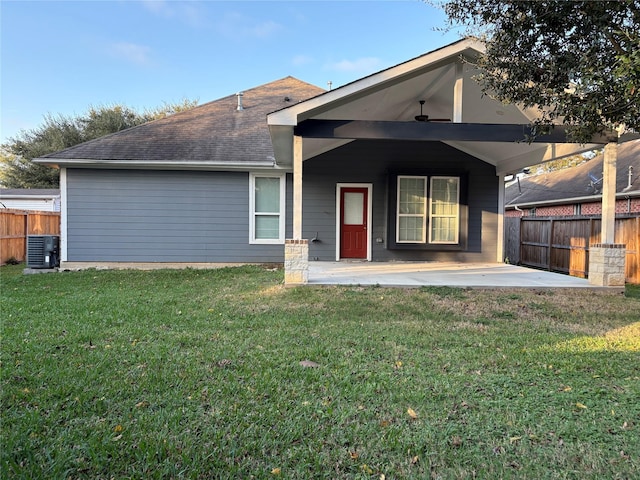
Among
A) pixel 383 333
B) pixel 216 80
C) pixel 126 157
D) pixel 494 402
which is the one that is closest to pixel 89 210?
pixel 126 157

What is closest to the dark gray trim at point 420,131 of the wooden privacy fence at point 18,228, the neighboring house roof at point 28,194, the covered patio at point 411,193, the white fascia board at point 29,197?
the covered patio at point 411,193

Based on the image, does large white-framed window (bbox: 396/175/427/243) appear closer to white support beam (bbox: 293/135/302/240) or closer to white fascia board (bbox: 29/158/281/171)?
white fascia board (bbox: 29/158/281/171)

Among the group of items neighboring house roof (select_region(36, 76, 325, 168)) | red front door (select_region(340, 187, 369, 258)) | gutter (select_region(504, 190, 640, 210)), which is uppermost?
neighboring house roof (select_region(36, 76, 325, 168))

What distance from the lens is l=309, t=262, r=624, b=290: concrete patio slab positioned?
6.67 m

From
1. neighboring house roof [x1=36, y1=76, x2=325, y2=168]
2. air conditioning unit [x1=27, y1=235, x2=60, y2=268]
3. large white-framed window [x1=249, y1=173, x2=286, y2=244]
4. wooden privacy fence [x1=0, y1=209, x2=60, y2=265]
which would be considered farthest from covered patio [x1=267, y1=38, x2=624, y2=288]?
wooden privacy fence [x1=0, y1=209, x2=60, y2=265]

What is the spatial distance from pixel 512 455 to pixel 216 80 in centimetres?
2633

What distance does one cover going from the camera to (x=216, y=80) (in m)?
24.1

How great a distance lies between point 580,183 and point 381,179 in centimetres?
919

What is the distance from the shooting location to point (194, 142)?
9930 mm

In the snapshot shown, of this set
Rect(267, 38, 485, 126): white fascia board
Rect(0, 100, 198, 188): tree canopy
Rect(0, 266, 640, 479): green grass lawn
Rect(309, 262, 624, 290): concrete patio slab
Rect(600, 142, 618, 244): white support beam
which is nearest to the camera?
Rect(0, 266, 640, 479): green grass lawn

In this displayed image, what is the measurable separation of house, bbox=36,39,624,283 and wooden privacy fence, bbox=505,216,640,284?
6.88 feet

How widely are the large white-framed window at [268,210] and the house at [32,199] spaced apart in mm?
14174

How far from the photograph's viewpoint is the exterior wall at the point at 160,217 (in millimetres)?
9359

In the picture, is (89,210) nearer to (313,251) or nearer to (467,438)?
(313,251)
